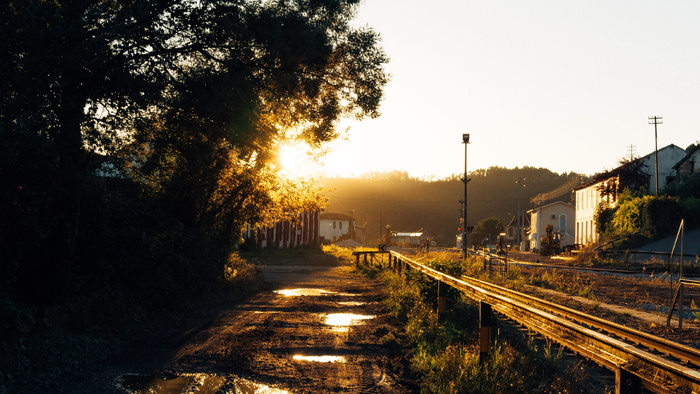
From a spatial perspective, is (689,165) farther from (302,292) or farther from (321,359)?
(321,359)

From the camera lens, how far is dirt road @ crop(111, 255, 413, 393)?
7.02 meters

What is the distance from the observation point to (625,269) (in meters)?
31.0

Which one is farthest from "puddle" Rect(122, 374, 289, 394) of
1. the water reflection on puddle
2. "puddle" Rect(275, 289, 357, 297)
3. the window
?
the window

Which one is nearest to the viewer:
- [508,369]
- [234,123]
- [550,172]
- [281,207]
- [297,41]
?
[508,369]

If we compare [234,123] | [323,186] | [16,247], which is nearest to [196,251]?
[234,123]

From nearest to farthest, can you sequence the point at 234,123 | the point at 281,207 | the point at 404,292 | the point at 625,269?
the point at 234,123 < the point at 404,292 < the point at 281,207 < the point at 625,269

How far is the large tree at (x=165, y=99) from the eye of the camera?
365 inches

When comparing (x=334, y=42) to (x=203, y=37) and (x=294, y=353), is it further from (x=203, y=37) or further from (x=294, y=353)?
(x=294, y=353)

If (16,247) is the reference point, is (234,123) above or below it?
above

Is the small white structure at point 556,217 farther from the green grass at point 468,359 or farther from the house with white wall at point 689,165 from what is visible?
the green grass at point 468,359

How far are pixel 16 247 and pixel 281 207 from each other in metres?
12.4

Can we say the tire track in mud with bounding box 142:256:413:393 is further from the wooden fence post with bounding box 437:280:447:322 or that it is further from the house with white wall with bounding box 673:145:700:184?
the house with white wall with bounding box 673:145:700:184

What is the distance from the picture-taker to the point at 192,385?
6.92 metres

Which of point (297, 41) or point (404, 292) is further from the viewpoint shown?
point (404, 292)
